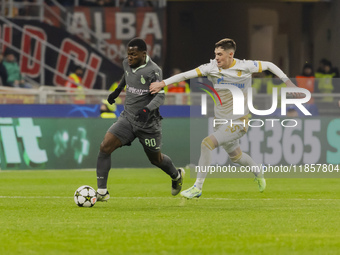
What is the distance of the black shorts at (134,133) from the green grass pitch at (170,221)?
30.5 inches

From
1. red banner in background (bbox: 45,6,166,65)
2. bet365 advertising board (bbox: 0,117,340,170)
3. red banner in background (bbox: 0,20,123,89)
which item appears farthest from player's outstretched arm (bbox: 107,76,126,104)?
red banner in background (bbox: 45,6,166,65)

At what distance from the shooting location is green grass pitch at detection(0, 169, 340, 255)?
23.8 feet

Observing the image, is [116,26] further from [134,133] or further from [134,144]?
[134,133]

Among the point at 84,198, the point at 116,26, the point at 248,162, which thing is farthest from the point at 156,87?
the point at 116,26

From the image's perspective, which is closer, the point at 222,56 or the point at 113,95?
the point at 222,56

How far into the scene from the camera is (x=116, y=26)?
89.9 feet

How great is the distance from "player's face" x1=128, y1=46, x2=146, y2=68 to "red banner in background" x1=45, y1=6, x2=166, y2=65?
646 inches

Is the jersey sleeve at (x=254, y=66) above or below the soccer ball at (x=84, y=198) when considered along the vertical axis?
above

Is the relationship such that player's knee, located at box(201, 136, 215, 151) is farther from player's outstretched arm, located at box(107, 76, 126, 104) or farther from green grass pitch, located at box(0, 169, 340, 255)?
player's outstretched arm, located at box(107, 76, 126, 104)

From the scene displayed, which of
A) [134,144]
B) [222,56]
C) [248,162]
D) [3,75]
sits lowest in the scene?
[134,144]

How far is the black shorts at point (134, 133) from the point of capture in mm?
10812

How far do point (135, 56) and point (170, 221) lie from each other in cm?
243

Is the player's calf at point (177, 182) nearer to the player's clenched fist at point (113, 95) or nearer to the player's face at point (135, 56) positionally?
the player's clenched fist at point (113, 95)

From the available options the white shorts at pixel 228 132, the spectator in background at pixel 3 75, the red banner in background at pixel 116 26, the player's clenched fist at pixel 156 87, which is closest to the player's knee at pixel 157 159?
the white shorts at pixel 228 132
